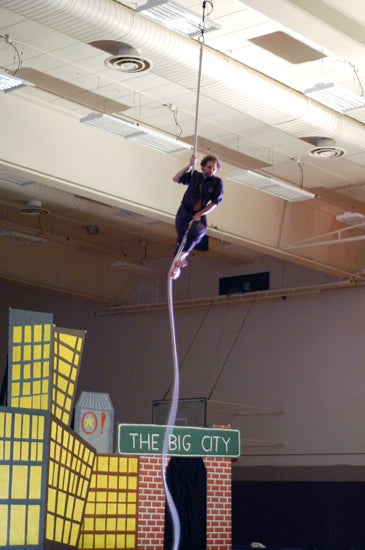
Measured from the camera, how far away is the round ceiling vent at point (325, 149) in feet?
41.7

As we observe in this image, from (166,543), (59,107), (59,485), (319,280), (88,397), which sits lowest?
(166,543)

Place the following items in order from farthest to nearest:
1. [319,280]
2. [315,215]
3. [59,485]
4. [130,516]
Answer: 1. [319,280]
2. [315,215]
3. [130,516]
4. [59,485]

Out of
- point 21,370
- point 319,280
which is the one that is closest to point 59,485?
point 21,370

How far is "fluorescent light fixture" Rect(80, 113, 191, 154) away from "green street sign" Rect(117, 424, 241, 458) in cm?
365

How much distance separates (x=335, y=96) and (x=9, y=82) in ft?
11.8

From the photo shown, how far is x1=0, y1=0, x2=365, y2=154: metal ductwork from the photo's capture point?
849 cm

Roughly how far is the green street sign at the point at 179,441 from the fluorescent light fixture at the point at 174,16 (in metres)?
5.16

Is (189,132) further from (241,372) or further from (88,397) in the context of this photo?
(241,372)

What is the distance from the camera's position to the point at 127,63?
10.3 m

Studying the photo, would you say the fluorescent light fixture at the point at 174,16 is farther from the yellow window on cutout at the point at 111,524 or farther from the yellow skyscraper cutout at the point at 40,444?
the yellow window on cutout at the point at 111,524

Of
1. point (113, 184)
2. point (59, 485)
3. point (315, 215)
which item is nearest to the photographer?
point (59, 485)

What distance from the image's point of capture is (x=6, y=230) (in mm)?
17125

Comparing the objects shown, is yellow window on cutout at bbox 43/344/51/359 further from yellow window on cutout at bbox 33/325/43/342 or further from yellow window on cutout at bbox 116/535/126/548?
yellow window on cutout at bbox 116/535/126/548

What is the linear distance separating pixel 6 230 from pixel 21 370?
6753 millimetres
